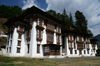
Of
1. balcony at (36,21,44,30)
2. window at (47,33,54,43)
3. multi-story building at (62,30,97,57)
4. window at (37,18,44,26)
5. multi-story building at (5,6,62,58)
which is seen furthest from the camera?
multi-story building at (62,30,97,57)

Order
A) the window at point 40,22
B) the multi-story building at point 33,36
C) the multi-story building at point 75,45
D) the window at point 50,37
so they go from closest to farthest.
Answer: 1. the multi-story building at point 33,36
2. the window at point 40,22
3. the window at point 50,37
4. the multi-story building at point 75,45

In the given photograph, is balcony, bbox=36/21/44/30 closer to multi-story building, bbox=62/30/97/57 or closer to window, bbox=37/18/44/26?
window, bbox=37/18/44/26

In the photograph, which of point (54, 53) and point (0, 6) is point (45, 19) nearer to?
point (54, 53)

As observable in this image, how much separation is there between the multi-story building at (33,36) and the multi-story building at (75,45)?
1079 centimetres

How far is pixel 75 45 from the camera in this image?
42344 millimetres

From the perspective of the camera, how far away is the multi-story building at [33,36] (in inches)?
1020

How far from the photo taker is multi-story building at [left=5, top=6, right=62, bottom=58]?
2591 centimetres

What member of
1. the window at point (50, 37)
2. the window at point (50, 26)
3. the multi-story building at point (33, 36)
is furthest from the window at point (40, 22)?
the window at point (50, 37)

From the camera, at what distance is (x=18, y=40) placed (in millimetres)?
28172

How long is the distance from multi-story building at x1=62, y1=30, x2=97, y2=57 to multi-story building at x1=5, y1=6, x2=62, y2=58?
1079 centimetres

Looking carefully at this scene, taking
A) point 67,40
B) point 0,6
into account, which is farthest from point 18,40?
point 0,6

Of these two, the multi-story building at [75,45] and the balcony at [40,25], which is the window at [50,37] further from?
the multi-story building at [75,45]

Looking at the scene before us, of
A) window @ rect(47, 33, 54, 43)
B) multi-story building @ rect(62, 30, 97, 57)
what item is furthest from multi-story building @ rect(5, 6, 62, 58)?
multi-story building @ rect(62, 30, 97, 57)

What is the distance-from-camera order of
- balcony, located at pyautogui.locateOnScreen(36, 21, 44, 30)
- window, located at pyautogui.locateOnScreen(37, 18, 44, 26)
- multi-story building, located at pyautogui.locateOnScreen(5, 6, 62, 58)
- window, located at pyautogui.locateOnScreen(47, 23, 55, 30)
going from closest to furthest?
1. multi-story building, located at pyautogui.locateOnScreen(5, 6, 62, 58)
2. balcony, located at pyautogui.locateOnScreen(36, 21, 44, 30)
3. window, located at pyautogui.locateOnScreen(37, 18, 44, 26)
4. window, located at pyautogui.locateOnScreen(47, 23, 55, 30)
